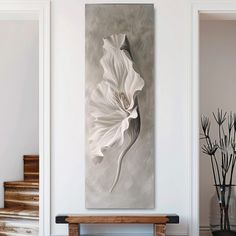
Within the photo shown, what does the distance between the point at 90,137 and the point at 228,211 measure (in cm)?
132

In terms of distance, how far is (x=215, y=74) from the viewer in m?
4.46

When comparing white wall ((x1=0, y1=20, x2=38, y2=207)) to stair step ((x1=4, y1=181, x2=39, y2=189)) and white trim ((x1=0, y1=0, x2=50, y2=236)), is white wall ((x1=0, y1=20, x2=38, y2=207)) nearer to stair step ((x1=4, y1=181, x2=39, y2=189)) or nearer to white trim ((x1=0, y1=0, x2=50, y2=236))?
stair step ((x1=4, y1=181, x2=39, y2=189))

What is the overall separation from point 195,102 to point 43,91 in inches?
47.3

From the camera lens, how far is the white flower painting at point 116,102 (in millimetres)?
3514

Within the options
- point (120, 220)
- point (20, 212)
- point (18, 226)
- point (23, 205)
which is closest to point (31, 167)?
point (23, 205)

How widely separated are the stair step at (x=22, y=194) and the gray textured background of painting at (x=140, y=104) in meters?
1.27

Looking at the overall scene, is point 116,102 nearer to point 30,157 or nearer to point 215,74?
point 215,74

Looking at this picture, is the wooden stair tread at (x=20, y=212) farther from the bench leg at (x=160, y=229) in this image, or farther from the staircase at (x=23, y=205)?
the bench leg at (x=160, y=229)

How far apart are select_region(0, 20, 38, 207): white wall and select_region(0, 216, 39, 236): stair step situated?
376 mm

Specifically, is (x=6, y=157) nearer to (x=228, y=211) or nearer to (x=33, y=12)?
(x=33, y=12)

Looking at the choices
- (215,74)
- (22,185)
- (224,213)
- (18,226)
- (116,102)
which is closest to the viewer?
(116,102)

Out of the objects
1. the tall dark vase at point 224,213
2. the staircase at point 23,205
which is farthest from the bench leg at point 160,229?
the staircase at point 23,205

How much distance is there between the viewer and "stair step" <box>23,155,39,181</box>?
16.2 ft

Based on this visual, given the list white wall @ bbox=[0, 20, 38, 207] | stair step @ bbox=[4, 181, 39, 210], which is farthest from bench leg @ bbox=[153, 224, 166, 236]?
white wall @ bbox=[0, 20, 38, 207]
